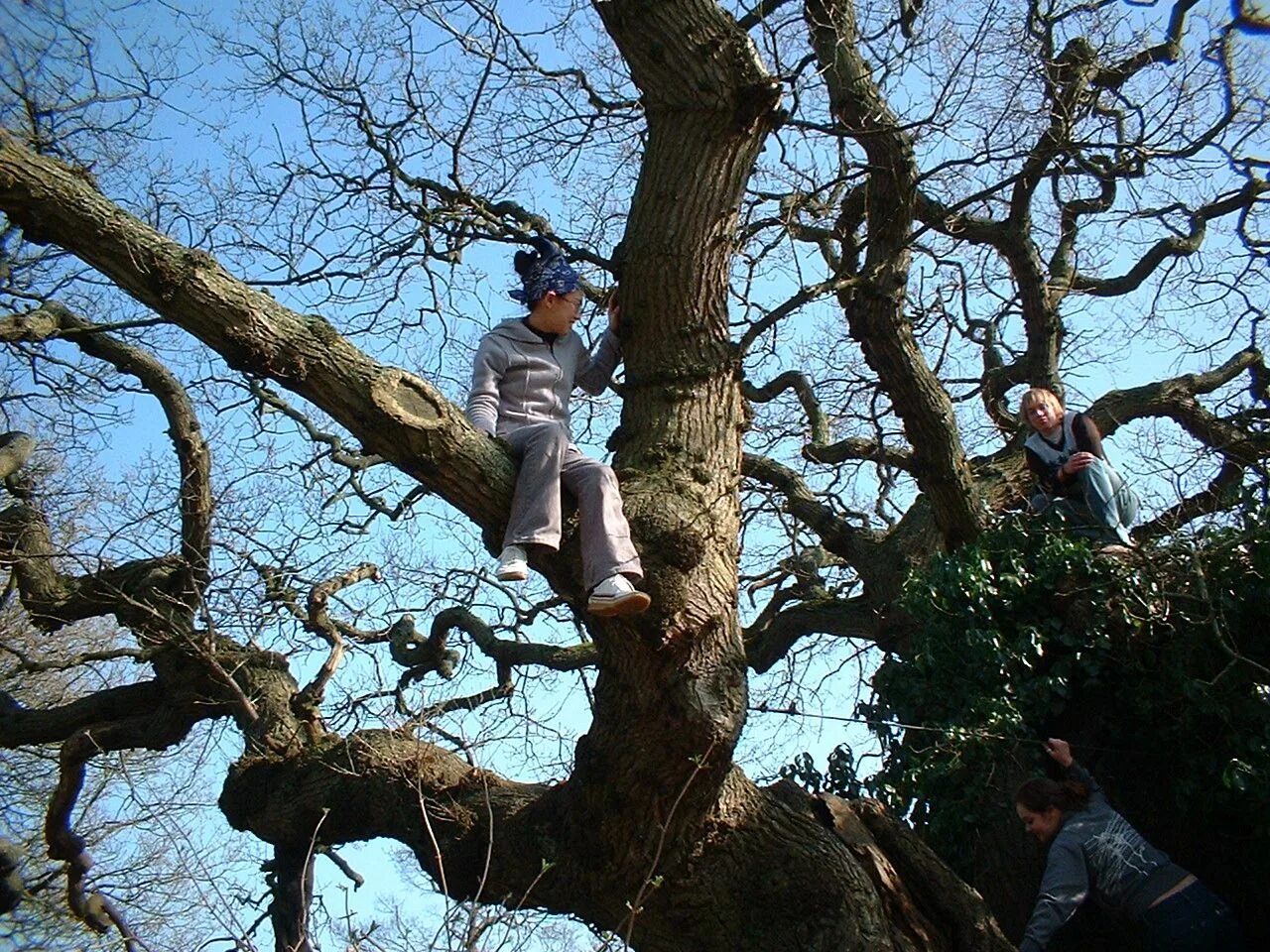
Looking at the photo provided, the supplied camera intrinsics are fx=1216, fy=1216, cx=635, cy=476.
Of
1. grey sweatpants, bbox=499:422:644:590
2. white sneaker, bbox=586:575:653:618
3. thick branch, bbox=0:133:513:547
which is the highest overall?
thick branch, bbox=0:133:513:547

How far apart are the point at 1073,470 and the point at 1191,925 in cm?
236

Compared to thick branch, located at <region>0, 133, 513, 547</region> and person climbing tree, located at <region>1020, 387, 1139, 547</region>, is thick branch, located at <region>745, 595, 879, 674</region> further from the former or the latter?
thick branch, located at <region>0, 133, 513, 547</region>

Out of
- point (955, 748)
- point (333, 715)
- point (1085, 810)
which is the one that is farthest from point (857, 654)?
point (333, 715)

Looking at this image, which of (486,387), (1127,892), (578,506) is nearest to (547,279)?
(486,387)

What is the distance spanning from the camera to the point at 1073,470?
6.25 meters

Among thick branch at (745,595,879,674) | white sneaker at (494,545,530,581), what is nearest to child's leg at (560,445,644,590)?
white sneaker at (494,545,530,581)

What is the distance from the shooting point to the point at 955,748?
5.61 m

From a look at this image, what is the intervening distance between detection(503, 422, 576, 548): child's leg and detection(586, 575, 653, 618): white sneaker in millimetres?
255

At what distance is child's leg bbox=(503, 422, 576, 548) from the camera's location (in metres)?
4.27

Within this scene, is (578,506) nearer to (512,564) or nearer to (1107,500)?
(512,564)

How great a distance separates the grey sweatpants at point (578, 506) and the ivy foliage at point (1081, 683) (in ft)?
6.53

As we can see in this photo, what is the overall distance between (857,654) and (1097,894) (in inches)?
122

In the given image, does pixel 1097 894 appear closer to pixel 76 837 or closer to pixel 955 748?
pixel 955 748

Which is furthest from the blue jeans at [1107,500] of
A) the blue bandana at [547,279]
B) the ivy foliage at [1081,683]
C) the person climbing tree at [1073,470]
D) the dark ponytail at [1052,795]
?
the blue bandana at [547,279]
